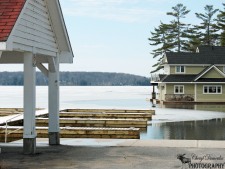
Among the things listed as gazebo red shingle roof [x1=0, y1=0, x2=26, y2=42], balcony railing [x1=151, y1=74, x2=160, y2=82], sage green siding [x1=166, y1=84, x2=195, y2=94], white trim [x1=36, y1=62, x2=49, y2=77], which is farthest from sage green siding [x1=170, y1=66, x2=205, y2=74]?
gazebo red shingle roof [x1=0, y1=0, x2=26, y2=42]

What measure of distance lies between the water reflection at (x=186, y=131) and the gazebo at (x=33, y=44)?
877 centimetres

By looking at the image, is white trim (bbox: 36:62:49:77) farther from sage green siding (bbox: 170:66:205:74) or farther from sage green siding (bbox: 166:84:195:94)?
sage green siding (bbox: 170:66:205:74)

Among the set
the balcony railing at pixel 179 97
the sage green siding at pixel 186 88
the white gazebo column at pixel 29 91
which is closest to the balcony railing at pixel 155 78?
the sage green siding at pixel 186 88

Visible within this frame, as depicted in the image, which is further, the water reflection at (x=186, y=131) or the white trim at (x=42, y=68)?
the water reflection at (x=186, y=131)

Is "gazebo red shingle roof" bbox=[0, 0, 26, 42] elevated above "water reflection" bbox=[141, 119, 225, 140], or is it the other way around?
"gazebo red shingle roof" bbox=[0, 0, 26, 42]

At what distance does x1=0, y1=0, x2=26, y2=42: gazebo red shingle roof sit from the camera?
10.8 m

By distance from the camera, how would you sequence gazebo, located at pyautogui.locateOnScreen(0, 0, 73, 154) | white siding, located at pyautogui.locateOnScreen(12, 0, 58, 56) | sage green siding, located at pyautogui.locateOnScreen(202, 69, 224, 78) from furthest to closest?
sage green siding, located at pyautogui.locateOnScreen(202, 69, 224, 78) → white siding, located at pyautogui.locateOnScreen(12, 0, 58, 56) → gazebo, located at pyautogui.locateOnScreen(0, 0, 73, 154)

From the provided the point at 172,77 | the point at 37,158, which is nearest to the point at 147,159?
the point at 37,158

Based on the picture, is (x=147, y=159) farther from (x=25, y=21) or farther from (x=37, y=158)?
(x=25, y=21)

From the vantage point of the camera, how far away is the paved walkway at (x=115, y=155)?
39.8 ft

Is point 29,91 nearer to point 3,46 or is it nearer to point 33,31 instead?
point 33,31

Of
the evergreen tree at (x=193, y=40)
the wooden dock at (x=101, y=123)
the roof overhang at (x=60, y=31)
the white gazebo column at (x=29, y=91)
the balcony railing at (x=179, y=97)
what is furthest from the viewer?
the evergreen tree at (x=193, y=40)

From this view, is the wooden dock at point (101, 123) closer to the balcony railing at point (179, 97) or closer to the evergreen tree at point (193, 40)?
the balcony railing at point (179, 97)

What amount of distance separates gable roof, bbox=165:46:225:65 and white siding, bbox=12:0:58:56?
52152mm
